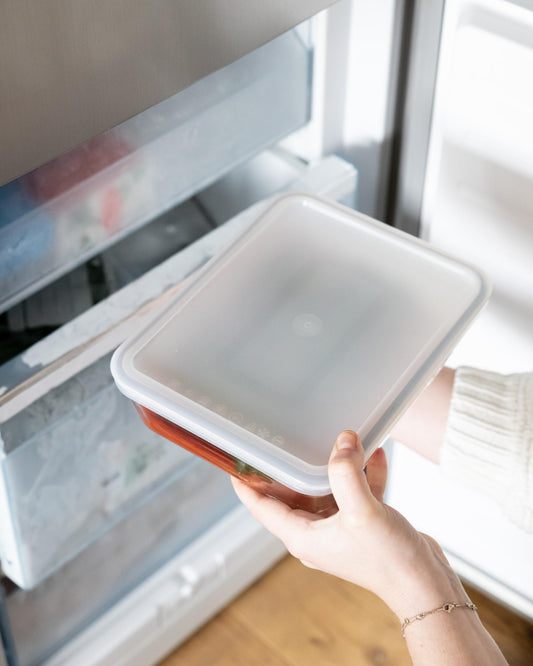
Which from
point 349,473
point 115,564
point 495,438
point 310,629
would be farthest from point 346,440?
point 310,629

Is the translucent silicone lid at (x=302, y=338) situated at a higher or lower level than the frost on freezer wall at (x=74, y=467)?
higher

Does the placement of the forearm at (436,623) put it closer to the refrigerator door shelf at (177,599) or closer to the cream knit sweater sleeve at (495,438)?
the cream knit sweater sleeve at (495,438)

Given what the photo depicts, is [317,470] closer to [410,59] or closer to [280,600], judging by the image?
[410,59]

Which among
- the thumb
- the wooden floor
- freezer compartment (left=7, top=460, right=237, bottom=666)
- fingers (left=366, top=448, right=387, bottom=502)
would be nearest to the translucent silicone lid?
the thumb

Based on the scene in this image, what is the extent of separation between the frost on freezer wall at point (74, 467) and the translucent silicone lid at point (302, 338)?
0.48 feet

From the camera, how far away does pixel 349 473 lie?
0.47 meters

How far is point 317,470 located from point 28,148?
23 centimetres

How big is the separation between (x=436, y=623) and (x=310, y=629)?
494 mm

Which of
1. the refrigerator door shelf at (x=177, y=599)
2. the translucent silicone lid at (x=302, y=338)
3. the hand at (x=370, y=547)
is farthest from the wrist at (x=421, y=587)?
the refrigerator door shelf at (x=177, y=599)

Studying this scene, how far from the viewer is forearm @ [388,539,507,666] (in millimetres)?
563

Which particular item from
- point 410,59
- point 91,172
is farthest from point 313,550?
point 410,59

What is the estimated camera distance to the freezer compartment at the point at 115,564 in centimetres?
83

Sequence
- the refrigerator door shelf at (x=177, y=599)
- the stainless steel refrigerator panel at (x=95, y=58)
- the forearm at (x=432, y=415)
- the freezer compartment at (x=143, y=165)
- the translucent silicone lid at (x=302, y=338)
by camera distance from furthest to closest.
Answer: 1. the refrigerator door shelf at (x=177, y=599)
2. the forearm at (x=432, y=415)
3. the freezer compartment at (x=143, y=165)
4. the translucent silicone lid at (x=302, y=338)
5. the stainless steel refrigerator panel at (x=95, y=58)

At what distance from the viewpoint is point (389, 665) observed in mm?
1005
